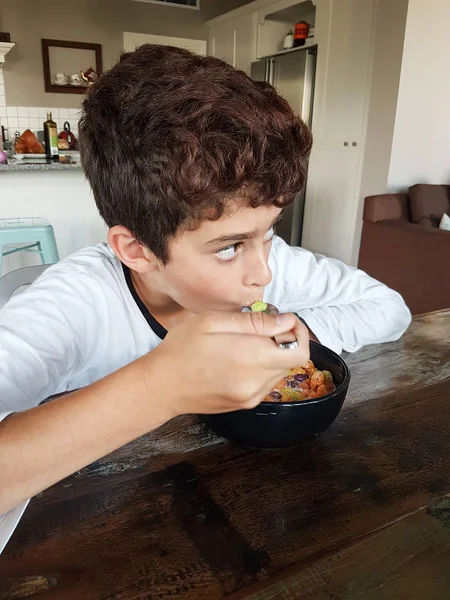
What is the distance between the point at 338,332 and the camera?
0.97 metres

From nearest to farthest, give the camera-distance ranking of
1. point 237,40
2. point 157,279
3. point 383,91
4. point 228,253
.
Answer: point 228,253
point 157,279
point 383,91
point 237,40

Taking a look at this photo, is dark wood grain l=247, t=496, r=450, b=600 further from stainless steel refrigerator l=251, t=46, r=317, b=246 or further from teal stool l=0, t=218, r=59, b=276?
stainless steel refrigerator l=251, t=46, r=317, b=246

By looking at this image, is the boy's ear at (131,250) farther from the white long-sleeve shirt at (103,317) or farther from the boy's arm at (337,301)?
the boy's arm at (337,301)

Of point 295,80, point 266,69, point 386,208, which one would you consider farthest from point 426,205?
point 266,69

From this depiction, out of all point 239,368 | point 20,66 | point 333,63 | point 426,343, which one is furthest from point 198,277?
point 20,66

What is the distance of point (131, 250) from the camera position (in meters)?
0.79

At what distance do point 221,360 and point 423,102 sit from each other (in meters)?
3.67

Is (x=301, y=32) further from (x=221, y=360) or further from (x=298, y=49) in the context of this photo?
(x=221, y=360)

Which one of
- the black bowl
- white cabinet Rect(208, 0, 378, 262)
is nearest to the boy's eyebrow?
the black bowl

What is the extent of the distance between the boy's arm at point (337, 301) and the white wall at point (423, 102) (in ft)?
8.97

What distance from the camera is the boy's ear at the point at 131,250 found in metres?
0.77

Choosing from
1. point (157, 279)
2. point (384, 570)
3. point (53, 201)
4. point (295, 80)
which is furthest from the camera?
point (295, 80)

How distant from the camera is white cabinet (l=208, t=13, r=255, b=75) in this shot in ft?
15.3

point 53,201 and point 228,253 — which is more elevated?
point 228,253
